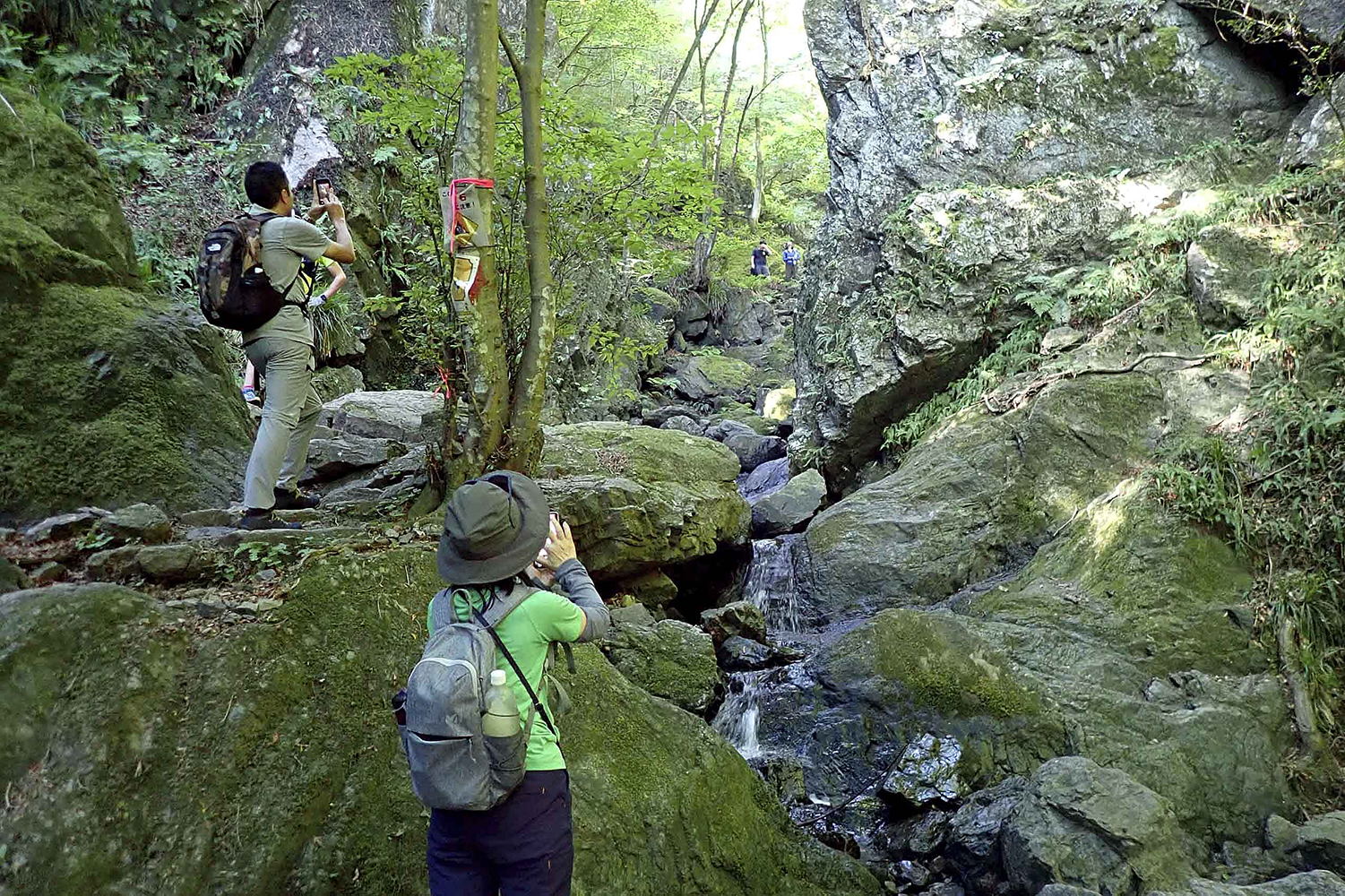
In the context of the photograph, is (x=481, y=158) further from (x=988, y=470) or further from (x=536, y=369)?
(x=988, y=470)

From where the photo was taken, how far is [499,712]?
2.42 meters

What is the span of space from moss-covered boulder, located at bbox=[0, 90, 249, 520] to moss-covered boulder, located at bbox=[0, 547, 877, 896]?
2396mm

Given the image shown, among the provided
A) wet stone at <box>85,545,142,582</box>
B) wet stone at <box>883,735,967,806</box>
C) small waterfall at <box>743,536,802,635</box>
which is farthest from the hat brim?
small waterfall at <box>743,536,802,635</box>

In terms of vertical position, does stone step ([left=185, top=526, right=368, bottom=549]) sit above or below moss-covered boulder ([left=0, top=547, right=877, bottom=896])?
above

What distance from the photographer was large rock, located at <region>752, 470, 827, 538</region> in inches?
434

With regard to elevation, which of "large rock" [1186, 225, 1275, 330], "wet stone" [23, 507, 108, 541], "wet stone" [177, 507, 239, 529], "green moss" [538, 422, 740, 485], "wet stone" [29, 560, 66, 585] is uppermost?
"large rock" [1186, 225, 1275, 330]

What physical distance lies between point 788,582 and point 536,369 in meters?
4.86

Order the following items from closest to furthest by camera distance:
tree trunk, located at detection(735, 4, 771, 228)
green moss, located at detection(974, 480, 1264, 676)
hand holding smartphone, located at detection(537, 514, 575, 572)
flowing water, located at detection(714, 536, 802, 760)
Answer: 1. hand holding smartphone, located at detection(537, 514, 575, 572)
2. green moss, located at detection(974, 480, 1264, 676)
3. flowing water, located at detection(714, 536, 802, 760)
4. tree trunk, located at detection(735, 4, 771, 228)

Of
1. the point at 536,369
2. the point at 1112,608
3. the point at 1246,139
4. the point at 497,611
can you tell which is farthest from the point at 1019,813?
the point at 1246,139

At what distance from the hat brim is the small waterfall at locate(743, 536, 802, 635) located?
6.34 m

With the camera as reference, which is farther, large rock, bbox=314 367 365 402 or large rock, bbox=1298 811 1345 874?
large rock, bbox=314 367 365 402

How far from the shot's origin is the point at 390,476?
275 inches

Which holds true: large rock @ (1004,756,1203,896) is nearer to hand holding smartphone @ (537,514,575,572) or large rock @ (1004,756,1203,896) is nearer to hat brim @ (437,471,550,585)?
hand holding smartphone @ (537,514,575,572)

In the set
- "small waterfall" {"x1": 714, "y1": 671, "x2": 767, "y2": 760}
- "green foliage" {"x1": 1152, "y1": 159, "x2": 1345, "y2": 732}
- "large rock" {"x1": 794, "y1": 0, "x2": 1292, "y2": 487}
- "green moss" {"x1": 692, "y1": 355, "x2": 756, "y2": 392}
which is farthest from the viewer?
"green moss" {"x1": 692, "y1": 355, "x2": 756, "y2": 392}
